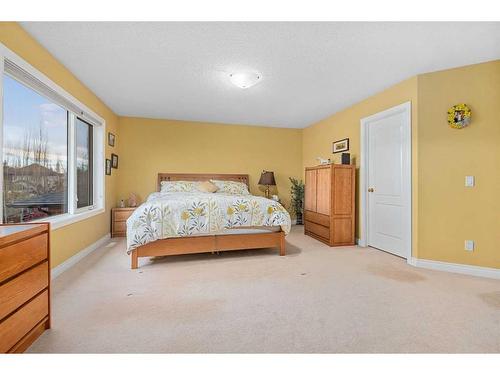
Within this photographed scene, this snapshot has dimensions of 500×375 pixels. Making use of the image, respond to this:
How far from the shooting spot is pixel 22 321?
1.35 meters

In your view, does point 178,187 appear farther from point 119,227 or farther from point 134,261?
point 134,261

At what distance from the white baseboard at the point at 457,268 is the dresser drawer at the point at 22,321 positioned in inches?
141

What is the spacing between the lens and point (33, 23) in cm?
196

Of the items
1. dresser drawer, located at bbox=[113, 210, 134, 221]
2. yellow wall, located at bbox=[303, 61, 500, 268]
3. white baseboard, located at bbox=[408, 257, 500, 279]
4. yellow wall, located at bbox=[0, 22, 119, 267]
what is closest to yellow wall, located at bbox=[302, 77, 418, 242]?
yellow wall, located at bbox=[303, 61, 500, 268]

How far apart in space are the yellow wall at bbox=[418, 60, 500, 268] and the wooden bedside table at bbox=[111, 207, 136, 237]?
458 centimetres

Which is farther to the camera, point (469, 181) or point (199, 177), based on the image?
point (199, 177)

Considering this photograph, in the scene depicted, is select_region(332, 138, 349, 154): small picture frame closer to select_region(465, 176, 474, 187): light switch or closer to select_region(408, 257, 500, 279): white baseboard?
select_region(465, 176, 474, 187): light switch

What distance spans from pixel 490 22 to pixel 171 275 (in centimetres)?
366

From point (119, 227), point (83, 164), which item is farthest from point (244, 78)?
point (119, 227)

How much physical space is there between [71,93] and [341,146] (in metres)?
4.09
